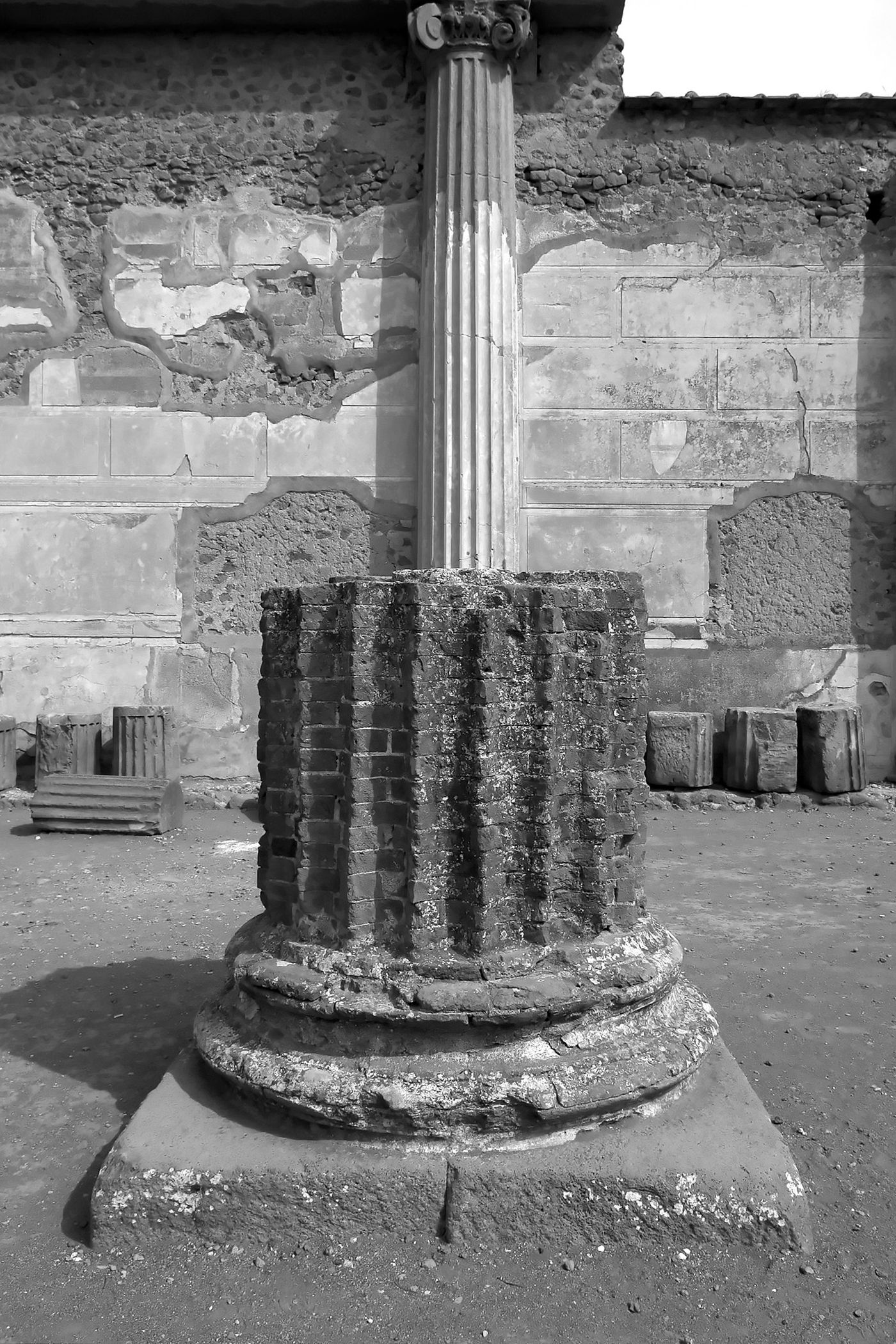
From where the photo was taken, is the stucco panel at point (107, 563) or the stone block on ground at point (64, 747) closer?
the stone block on ground at point (64, 747)

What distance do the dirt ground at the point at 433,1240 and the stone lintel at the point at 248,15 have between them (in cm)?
680

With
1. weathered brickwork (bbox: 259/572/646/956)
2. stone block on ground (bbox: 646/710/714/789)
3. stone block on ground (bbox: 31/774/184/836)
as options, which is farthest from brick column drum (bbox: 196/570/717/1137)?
stone block on ground (bbox: 646/710/714/789)

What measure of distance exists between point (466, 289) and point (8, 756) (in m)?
5.03

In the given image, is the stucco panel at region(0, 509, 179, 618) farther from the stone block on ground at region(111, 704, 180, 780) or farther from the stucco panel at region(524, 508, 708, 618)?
the stucco panel at region(524, 508, 708, 618)

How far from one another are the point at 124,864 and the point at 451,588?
3968mm

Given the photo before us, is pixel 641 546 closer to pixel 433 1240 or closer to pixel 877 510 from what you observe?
pixel 877 510

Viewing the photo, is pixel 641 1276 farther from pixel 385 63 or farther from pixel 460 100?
pixel 385 63

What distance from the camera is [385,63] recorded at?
7.73 meters

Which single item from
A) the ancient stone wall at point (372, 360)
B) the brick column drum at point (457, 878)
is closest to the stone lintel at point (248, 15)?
the ancient stone wall at point (372, 360)


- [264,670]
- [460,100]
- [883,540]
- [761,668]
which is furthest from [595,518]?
[264,670]

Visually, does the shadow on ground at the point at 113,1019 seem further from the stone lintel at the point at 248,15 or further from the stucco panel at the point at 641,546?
the stone lintel at the point at 248,15

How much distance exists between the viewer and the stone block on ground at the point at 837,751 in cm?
707

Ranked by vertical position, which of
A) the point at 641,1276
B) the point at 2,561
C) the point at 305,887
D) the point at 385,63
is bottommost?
the point at 641,1276

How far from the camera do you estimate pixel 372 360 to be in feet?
25.0
